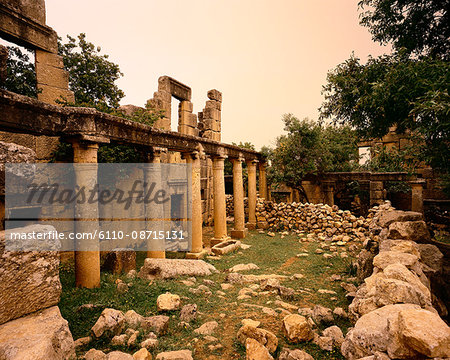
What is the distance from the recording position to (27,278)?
2182mm

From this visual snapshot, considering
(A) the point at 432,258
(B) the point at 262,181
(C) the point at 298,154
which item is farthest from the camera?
(B) the point at 262,181

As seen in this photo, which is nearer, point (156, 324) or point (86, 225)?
point (156, 324)

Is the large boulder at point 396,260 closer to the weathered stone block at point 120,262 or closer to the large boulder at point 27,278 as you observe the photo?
the large boulder at point 27,278

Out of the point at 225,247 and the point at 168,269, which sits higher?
the point at 168,269

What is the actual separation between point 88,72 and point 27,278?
8476mm

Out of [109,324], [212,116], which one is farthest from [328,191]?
[109,324]

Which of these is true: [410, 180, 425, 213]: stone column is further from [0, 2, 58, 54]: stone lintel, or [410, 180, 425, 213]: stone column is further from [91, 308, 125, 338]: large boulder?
[0, 2, 58, 54]: stone lintel

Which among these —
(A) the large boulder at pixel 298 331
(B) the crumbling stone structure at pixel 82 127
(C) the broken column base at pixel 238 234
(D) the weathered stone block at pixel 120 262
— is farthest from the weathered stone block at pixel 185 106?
(A) the large boulder at pixel 298 331

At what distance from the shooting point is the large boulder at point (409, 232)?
209 inches

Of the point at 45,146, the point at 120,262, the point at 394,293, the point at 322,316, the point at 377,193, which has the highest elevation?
the point at 45,146

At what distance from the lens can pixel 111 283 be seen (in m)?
5.70

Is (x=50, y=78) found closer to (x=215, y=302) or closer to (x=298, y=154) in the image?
(x=215, y=302)

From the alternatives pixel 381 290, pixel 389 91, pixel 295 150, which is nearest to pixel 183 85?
pixel 295 150

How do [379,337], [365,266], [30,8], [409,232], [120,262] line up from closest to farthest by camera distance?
[379,337] → [409,232] → [365,266] → [120,262] → [30,8]
